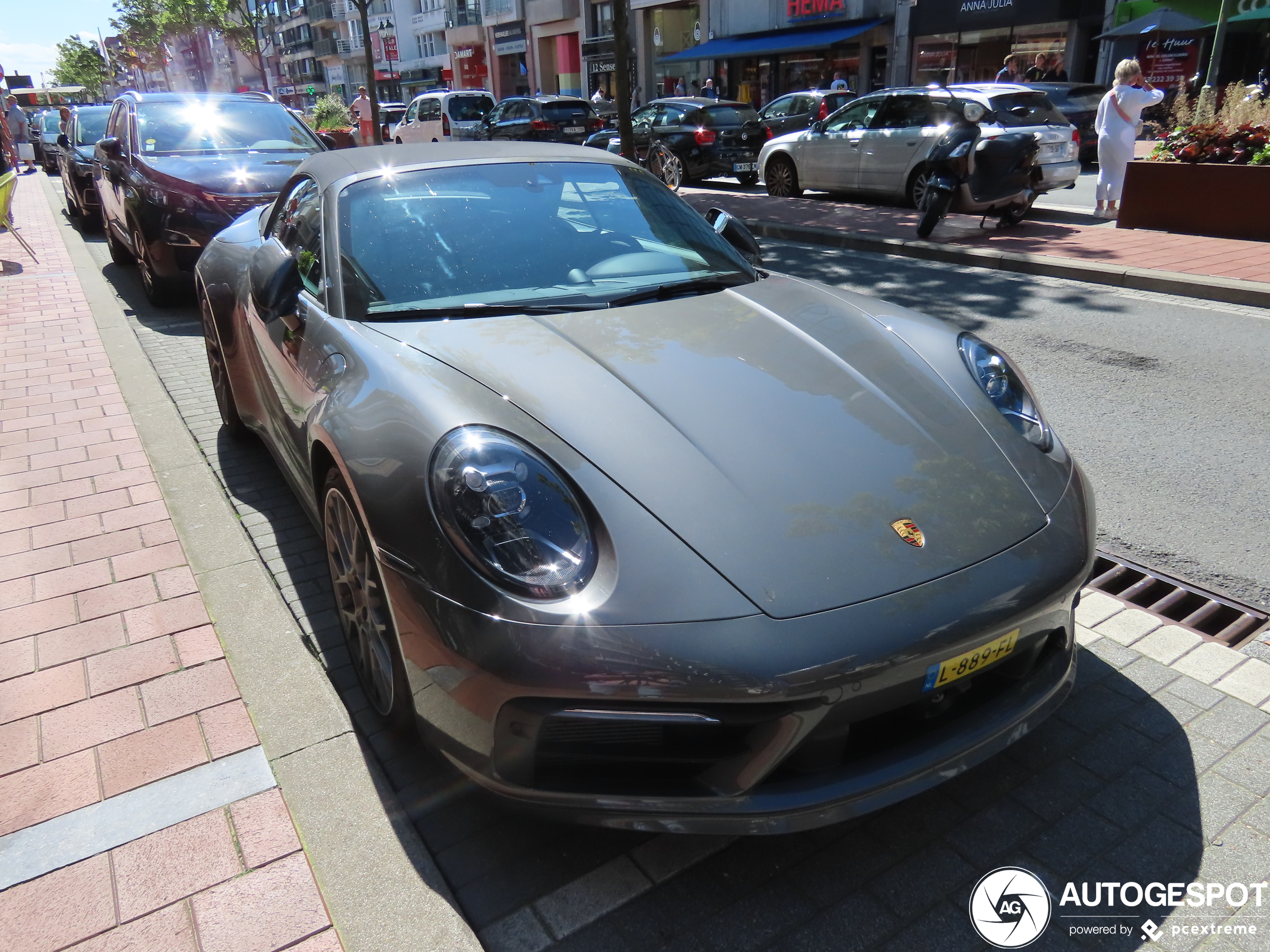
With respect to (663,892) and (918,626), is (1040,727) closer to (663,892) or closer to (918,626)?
(918,626)

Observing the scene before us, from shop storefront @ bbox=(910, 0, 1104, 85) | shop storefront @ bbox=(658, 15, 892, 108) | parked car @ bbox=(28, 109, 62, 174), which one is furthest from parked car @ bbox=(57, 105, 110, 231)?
shop storefront @ bbox=(910, 0, 1104, 85)

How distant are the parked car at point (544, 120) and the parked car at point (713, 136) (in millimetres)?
4395

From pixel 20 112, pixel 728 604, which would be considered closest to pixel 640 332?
pixel 728 604

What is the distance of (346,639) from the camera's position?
282cm

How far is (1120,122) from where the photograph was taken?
10.5 m

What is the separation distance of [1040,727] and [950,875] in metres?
0.66

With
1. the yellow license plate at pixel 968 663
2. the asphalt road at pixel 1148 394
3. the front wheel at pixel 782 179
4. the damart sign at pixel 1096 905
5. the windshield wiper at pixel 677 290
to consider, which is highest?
the windshield wiper at pixel 677 290

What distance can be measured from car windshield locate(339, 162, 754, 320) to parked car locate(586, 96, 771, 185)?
12533 mm

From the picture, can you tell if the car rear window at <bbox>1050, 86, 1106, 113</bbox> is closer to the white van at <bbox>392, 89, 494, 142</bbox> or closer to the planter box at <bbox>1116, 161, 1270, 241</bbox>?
the planter box at <bbox>1116, 161, 1270, 241</bbox>

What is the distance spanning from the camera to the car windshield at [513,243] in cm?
290

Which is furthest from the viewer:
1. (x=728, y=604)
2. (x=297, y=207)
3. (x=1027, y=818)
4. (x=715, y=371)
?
(x=297, y=207)

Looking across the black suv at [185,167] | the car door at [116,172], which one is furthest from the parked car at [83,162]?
the black suv at [185,167]

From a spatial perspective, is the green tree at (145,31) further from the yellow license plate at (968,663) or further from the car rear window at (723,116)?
the yellow license plate at (968,663)

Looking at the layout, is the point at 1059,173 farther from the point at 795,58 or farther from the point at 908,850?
the point at 795,58
